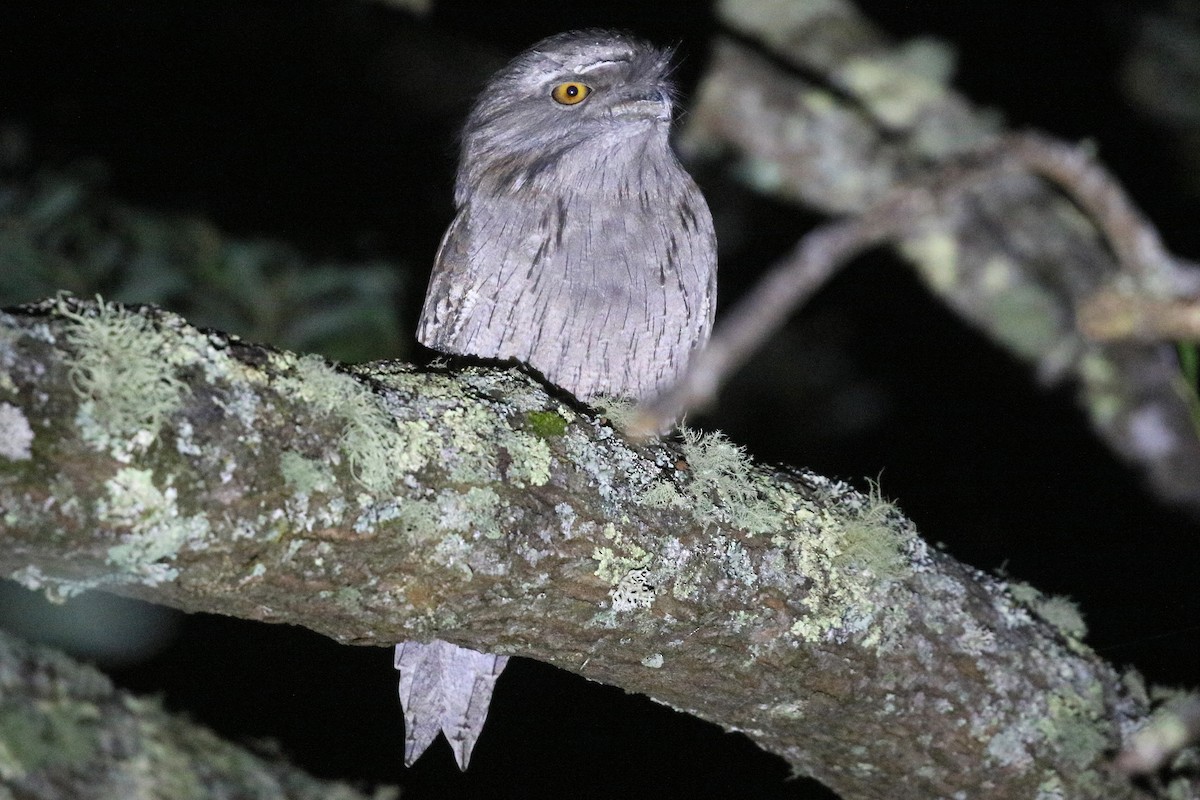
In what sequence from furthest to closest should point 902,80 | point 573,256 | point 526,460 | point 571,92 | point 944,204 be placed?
point 902,80 → point 571,92 → point 573,256 → point 526,460 → point 944,204

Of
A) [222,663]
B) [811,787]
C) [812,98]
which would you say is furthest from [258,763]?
[812,98]

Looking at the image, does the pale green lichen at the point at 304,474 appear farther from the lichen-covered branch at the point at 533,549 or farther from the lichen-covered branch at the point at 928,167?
the lichen-covered branch at the point at 928,167

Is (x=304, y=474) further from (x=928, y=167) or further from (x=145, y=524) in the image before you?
(x=928, y=167)

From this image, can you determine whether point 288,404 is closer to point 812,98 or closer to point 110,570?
point 110,570

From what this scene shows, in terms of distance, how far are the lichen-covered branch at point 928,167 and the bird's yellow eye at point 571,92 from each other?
3.69ft

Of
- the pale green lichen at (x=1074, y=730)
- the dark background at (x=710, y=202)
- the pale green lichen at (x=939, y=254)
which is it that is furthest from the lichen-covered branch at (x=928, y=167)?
the pale green lichen at (x=1074, y=730)

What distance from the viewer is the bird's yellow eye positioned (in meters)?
3.05

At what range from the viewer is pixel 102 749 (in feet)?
8.81

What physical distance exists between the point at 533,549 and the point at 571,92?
1.62m

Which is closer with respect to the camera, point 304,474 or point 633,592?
point 304,474

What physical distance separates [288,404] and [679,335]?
154 cm

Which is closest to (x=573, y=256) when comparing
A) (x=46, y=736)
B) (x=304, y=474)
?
(x=304, y=474)

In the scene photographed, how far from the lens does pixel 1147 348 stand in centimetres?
366

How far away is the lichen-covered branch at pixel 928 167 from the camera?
3703 mm
